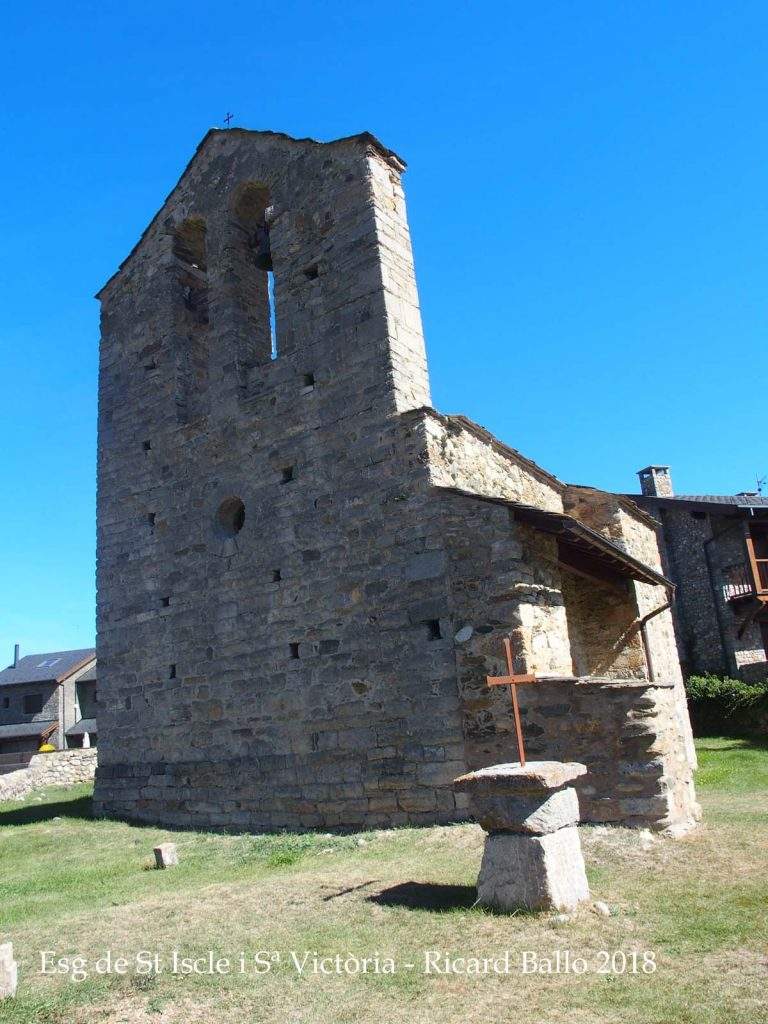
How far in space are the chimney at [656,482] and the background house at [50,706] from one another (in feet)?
83.8

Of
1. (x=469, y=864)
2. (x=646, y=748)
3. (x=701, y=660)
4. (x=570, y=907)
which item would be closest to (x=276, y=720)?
(x=469, y=864)

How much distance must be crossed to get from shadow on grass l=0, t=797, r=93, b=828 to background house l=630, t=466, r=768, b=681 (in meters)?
17.0

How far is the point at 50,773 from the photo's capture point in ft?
63.2

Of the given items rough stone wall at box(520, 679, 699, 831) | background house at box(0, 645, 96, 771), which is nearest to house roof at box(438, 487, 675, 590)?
rough stone wall at box(520, 679, 699, 831)

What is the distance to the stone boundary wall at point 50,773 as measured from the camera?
17953mm

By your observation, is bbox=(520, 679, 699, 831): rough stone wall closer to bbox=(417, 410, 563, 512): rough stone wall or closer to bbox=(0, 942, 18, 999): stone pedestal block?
bbox=(417, 410, 563, 512): rough stone wall

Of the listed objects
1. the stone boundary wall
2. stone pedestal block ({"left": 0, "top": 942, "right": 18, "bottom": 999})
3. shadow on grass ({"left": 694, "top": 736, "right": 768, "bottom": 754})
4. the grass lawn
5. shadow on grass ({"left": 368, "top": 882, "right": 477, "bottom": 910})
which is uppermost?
the stone boundary wall

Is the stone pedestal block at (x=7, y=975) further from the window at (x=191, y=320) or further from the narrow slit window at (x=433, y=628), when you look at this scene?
the window at (x=191, y=320)

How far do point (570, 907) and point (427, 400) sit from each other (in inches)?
238

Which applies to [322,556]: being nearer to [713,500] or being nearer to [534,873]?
[534,873]

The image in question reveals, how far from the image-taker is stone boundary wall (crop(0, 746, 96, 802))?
58.9 ft

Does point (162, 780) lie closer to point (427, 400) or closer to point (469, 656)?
point (469, 656)

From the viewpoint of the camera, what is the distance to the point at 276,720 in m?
9.11

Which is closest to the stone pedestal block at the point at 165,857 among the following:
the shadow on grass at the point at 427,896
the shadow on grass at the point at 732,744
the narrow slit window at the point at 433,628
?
the shadow on grass at the point at 427,896
